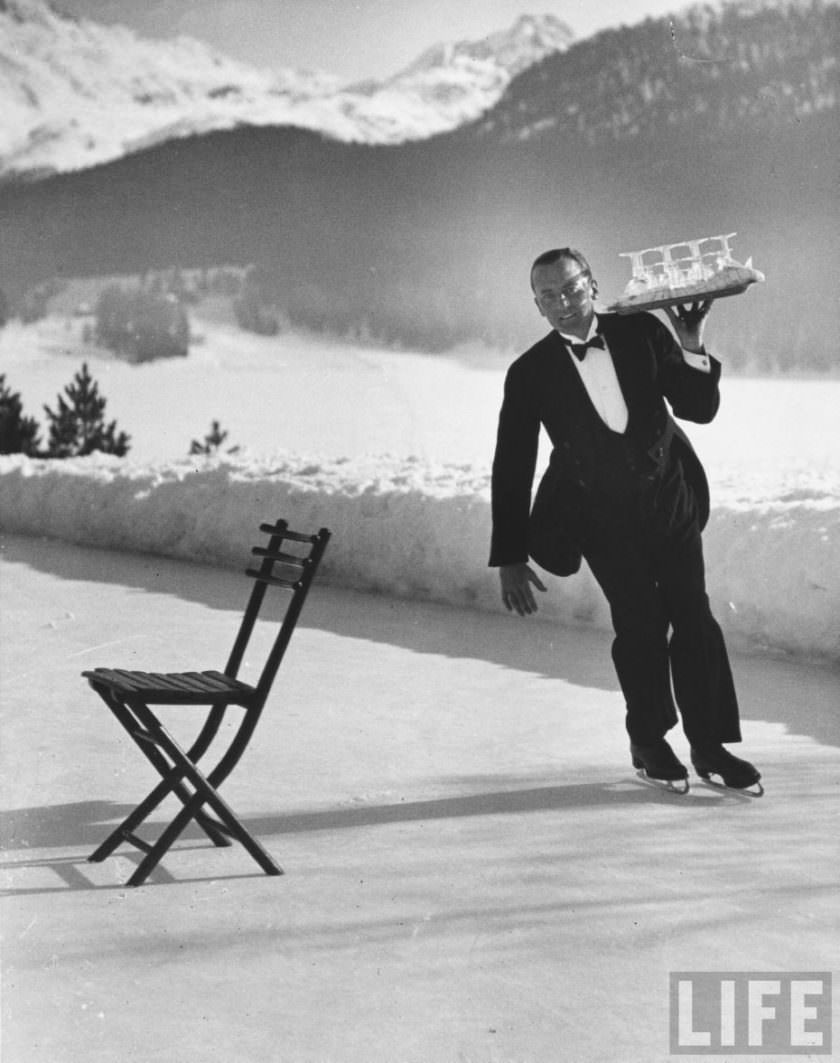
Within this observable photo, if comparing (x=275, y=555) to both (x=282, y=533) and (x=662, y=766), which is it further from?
(x=662, y=766)

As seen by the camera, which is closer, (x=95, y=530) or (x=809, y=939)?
(x=809, y=939)

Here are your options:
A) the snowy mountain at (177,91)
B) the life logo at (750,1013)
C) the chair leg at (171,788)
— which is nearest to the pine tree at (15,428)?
the snowy mountain at (177,91)

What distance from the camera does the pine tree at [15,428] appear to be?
4.76 m

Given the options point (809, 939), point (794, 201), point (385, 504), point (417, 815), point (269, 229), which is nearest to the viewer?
point (809, 939)

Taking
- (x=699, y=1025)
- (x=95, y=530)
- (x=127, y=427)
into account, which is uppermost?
(x=127, y=427)

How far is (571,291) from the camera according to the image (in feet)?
10.4

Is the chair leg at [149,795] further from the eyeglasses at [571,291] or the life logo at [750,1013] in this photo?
the eyeglasses at [571,291]

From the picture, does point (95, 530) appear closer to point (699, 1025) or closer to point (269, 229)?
point (269, 229)

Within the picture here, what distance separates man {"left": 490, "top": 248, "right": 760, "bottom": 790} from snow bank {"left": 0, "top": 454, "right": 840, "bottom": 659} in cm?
81

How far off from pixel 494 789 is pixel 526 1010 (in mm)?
1173

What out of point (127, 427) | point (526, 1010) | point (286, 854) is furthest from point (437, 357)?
point (526, 1010)

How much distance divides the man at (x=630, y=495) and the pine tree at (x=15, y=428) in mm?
2002

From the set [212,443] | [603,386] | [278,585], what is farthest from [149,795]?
[212,443]

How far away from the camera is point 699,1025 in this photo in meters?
2.25
